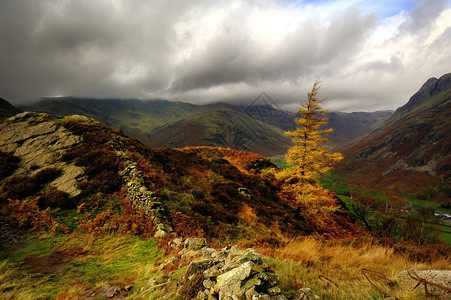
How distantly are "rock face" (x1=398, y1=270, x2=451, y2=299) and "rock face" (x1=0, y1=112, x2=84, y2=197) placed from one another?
1631 centimetres

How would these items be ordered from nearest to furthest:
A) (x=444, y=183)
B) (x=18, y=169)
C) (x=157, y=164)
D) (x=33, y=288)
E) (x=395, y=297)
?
(x=395, y=297)
(x=33, y=288)
(x=18, y=169)
(x=157, y=164)
(x=444, y=183)

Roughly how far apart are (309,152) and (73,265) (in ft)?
60.2

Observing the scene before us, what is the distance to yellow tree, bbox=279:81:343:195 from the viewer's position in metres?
18.2

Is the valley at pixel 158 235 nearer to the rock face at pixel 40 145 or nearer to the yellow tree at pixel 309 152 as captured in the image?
the rock face at pixel 40 145

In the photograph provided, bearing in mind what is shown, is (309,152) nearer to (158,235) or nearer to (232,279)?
(158,235)

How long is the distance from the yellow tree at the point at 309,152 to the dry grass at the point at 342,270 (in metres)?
10.2

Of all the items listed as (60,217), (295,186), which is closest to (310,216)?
(295,186)

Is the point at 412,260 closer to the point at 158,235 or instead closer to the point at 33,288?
the point at 158,235

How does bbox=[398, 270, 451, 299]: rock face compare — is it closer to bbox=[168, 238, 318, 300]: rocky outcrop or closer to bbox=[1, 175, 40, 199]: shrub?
bbox=[168, 238, 318, 300]: rocky outcrop

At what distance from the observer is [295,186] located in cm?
1900

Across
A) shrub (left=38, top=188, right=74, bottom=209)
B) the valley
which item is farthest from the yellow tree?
shrub (left=38, top=188, right=74, bottom=209)

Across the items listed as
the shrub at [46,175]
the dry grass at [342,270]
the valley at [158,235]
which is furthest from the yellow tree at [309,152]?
the shrub at [46,175]

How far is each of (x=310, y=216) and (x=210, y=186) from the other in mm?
11500

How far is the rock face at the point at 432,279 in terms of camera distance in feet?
14.6
